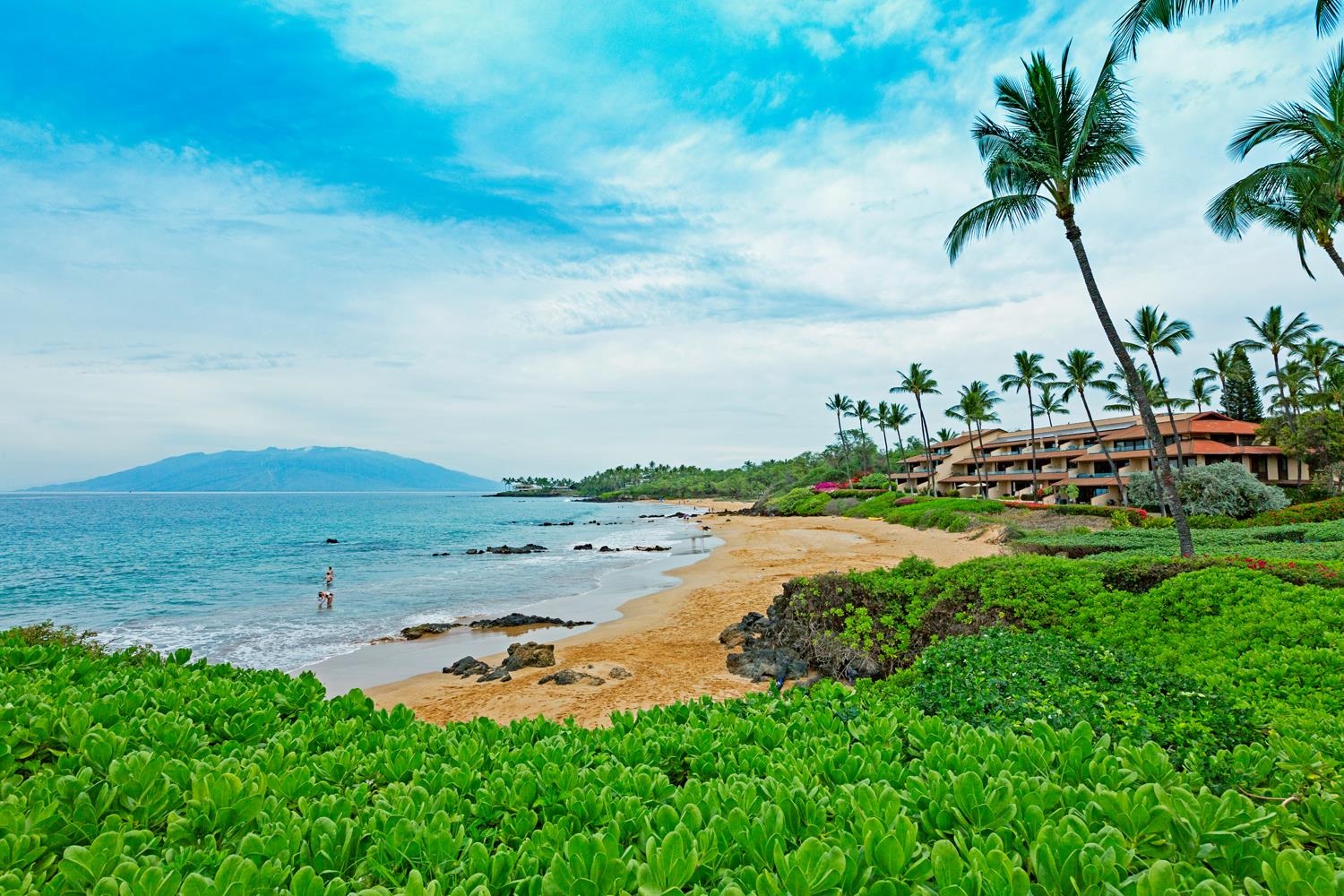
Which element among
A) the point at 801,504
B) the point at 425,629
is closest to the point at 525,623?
the point at 425,629

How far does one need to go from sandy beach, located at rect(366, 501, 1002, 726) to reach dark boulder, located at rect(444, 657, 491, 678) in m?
0.22

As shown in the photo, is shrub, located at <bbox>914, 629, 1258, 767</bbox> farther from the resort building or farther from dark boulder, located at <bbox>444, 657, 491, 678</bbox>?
the resort building

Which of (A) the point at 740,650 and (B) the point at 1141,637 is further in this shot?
(A) the point at 740,650

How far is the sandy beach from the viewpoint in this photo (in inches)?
398

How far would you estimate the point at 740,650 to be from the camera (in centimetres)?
1256

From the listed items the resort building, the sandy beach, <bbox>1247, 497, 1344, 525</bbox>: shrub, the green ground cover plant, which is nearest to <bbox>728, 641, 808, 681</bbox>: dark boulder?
the sandy beach

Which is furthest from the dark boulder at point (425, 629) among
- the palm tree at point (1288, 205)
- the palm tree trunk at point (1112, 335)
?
the palm tree at point (1288, 205)

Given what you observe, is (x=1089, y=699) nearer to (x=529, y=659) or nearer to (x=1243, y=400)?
(x=529, y=659)

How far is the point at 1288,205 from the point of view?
593 inches

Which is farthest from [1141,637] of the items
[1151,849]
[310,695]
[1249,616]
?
[310,695]

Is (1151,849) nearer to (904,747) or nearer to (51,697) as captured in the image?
(904,747)

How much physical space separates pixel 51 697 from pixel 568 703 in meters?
7.23

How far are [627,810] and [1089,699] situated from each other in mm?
3706

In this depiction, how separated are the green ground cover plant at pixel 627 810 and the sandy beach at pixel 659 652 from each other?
2.62m
